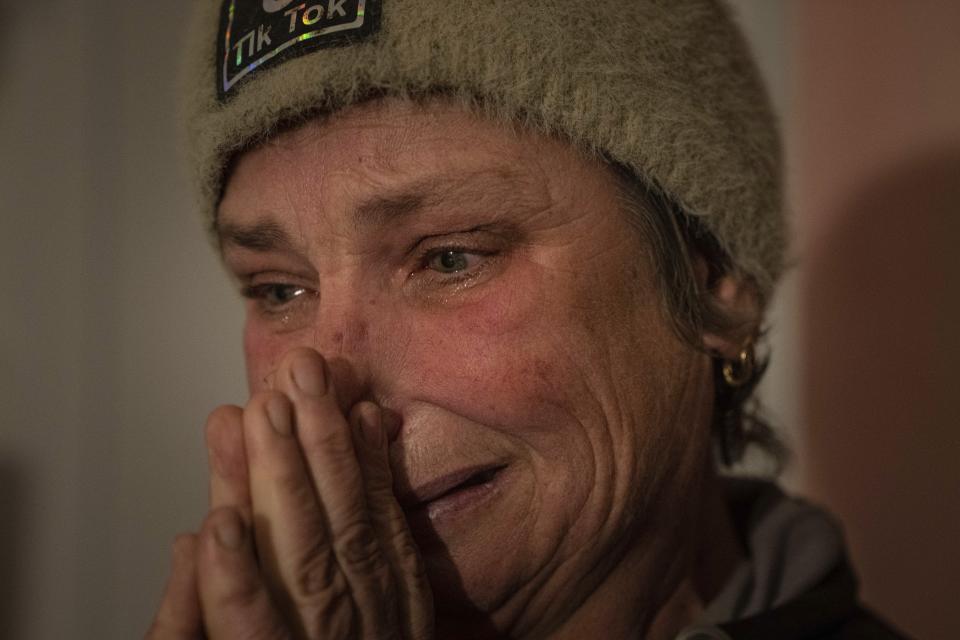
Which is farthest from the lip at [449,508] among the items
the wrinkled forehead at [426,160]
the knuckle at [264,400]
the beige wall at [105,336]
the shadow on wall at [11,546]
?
the shadow on wall at [11,546]

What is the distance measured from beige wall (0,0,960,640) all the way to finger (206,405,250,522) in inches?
38.1

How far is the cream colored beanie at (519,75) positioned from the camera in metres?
0.99

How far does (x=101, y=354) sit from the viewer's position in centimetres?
177

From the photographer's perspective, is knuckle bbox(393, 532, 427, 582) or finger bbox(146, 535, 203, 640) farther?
knuckle bbox(393, 532, 427, 582)

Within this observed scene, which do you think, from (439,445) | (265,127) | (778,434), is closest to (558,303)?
(439,445)

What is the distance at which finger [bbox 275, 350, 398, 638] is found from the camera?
0.82 meters

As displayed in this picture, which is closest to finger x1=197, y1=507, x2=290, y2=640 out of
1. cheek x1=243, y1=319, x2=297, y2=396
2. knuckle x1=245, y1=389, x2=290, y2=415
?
knuckle x1=245, y1=389, x2=290, y2=415

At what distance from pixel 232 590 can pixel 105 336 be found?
1.19 m

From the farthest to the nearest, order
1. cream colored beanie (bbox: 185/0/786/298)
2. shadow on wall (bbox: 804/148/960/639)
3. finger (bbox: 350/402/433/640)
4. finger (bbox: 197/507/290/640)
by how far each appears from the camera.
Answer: shadow on wall (bbox: 804/148/960/639) → cream colored beanie (bbox: 185/0/786/298) → finger (bbox: 350/402/433/640) → finger (bbox: 197/507/290/640)

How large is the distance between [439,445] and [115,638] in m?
1.20

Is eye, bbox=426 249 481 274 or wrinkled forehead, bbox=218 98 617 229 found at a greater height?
wrinkled forehead, bbox=218 98 617 229

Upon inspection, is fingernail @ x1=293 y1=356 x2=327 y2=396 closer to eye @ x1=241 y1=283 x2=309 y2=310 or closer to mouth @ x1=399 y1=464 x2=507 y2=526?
mouth @ x1=399 y1=464 x2=507 y2=526

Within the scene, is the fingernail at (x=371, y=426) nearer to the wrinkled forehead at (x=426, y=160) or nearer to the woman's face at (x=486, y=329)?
the woman's face at (x=486, y=329)

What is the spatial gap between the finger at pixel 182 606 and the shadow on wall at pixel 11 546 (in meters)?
1.07
